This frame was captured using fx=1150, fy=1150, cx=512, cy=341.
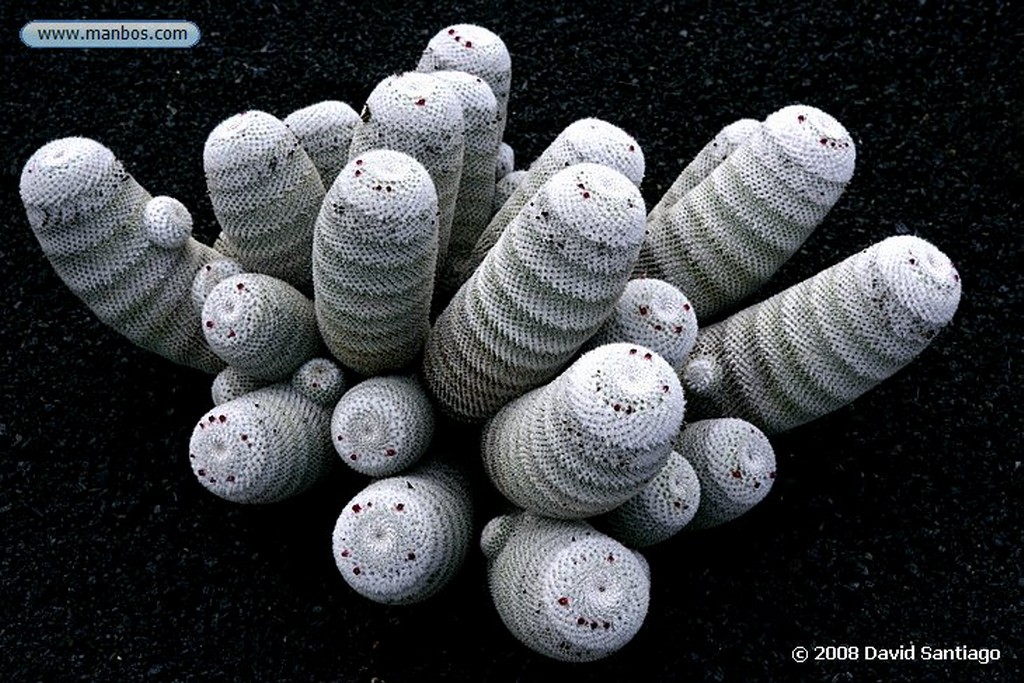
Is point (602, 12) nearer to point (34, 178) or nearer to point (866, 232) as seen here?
point (866, 232)

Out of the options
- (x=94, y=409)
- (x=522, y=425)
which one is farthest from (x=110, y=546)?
(x=522, y=425)

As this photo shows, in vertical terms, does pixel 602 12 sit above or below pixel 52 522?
above

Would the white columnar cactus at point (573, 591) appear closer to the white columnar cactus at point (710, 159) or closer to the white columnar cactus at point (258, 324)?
the white columnar cactus at point (258, 324)

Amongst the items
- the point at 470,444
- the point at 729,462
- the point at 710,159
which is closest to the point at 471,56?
the point at 710,159

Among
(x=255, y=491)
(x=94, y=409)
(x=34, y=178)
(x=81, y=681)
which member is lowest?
(x=81, y=681)

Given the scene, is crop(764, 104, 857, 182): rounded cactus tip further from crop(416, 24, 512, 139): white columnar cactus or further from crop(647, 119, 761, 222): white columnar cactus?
crop(416, 24, 512, 139): white columnar cactus

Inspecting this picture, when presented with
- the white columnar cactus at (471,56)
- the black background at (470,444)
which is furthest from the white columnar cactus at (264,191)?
the black background at (470,444)

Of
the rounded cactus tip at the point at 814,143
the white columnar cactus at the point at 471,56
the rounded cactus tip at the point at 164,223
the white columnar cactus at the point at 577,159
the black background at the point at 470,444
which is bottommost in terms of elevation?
the black background at the point at 470,444

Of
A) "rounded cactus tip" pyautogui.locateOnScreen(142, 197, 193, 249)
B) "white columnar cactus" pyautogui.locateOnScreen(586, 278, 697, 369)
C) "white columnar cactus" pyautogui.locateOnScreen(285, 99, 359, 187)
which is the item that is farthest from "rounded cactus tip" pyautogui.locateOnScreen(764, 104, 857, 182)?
"rounded cactus tip" pyautogui.locateOnScreen(142, 197, 193, 249)
